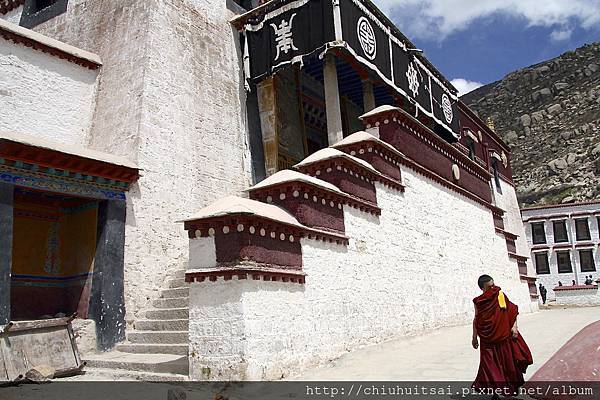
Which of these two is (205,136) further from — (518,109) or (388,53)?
(518,109)

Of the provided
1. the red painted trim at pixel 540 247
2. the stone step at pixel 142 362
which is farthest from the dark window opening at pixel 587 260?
the stone step at pixel 142 362

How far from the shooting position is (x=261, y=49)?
11.2 metres

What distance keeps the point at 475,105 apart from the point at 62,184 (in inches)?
2689

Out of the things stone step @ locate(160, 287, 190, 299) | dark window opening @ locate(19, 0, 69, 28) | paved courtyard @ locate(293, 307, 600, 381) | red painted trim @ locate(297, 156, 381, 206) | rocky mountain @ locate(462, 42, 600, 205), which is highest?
rocky mountain @ locate(462, 42, 600, 205)

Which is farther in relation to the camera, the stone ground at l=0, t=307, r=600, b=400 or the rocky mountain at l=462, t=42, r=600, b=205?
the rocky mountain at l=462, t=42, r=600, b=205

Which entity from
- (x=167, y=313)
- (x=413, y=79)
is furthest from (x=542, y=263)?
(x=167, y=313)

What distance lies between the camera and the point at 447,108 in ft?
49.6

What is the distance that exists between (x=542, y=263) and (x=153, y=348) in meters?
37.1

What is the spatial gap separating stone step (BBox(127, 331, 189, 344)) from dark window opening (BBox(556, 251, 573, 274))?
36.7m

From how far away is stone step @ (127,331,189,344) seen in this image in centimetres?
658

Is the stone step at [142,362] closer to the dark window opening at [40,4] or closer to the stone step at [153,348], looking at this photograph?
the stone step at [153,348]

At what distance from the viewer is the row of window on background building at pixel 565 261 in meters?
36.0

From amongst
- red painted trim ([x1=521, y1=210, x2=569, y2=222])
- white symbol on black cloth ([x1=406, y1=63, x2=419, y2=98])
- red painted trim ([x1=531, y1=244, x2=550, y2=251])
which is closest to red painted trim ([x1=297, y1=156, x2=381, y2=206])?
white symbol on black cloth ([x1=406, y1=63, x2=419, y2=98])

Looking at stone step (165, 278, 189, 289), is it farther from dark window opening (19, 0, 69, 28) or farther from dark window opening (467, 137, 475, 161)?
dark window opening (467, 137, 475, 161)
